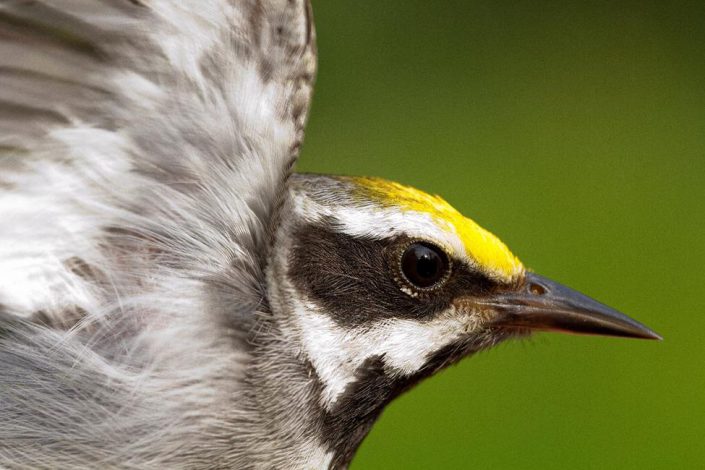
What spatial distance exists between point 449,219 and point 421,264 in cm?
15

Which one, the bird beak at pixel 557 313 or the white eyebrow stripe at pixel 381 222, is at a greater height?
the white eyebrow stripe at pixel 381 222

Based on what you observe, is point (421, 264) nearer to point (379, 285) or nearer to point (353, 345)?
point (379, 285)

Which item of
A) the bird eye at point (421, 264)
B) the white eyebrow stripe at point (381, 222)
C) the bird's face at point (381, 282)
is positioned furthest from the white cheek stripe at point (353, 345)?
the white eyebrow stripe at point (381, 222)

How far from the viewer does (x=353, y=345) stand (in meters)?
3.13

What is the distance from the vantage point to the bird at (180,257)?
2775 mm

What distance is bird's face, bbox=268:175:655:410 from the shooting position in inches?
123

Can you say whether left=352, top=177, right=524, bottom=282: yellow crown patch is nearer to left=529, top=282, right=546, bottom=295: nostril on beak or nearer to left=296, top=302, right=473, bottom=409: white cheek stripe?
left=529, top=282, right=546, bottom=295: nostril on beak

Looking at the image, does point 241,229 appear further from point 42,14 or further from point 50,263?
point 42,14

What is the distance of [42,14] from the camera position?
269cm

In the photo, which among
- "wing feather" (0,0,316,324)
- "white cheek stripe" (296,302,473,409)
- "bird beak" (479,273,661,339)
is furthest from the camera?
"bird beak" (479,273,661,339)

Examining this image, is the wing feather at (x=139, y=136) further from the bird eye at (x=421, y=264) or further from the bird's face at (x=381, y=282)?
the bird eye at (x=421, y=264)

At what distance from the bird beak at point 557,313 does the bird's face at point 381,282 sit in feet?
0.04

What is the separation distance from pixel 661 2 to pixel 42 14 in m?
9.78

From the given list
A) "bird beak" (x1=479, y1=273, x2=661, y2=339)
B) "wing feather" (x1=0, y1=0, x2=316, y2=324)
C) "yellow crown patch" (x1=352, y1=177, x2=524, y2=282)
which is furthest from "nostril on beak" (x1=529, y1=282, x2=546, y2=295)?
"wing feather" (x1=0, y1=0, x2=316, y2=324)
